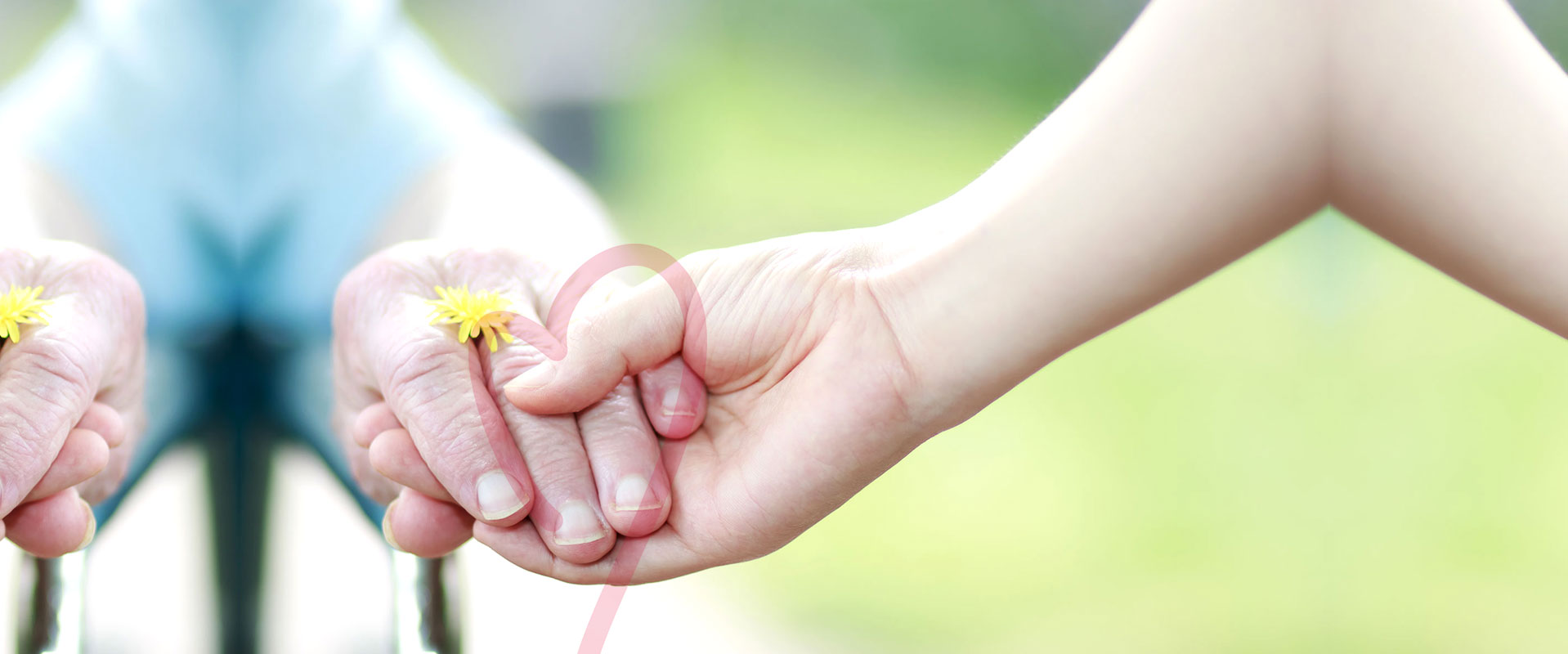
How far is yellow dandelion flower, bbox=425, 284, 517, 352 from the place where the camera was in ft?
2.94

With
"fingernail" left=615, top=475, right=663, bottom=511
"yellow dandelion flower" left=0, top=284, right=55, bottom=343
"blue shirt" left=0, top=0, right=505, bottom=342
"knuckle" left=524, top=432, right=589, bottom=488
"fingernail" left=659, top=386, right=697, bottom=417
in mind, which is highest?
"blue shirt" left=0, top=0, right=505, bottom=342

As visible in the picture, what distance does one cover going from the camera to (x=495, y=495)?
31.8 inches

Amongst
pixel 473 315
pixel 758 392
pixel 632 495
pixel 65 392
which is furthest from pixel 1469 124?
pixel 65 392

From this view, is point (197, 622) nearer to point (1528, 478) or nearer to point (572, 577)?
point (572, 577)

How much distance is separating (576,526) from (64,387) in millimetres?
393

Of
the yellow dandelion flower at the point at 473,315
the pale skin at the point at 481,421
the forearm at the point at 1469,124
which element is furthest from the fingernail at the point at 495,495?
the forearm at the point at 1469,124

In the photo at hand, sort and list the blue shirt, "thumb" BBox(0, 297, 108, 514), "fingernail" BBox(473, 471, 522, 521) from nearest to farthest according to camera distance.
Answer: "thumb" BBox(0, 297, 108, 514) → "fingernail" BBox(473, 471, 522, 521) → the blue shirt

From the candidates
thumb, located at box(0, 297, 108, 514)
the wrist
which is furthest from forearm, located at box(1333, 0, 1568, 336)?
thumb, located at box(0, 297, 108, 514)

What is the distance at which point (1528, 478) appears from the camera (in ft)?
6.43

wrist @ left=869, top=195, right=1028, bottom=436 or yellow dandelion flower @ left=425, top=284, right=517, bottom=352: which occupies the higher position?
yellow dandelion flower @ left=425, top=284, right=517, bottom=352

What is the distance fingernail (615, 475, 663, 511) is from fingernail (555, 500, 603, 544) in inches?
1.0

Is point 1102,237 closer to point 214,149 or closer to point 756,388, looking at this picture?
point 756,388

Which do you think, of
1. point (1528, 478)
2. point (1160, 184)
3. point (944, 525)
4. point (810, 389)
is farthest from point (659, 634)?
point (1528, 478)

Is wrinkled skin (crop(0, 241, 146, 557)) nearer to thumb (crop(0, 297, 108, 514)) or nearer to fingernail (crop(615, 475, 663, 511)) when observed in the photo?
thumb (crop(0, 297, 108, 514))
